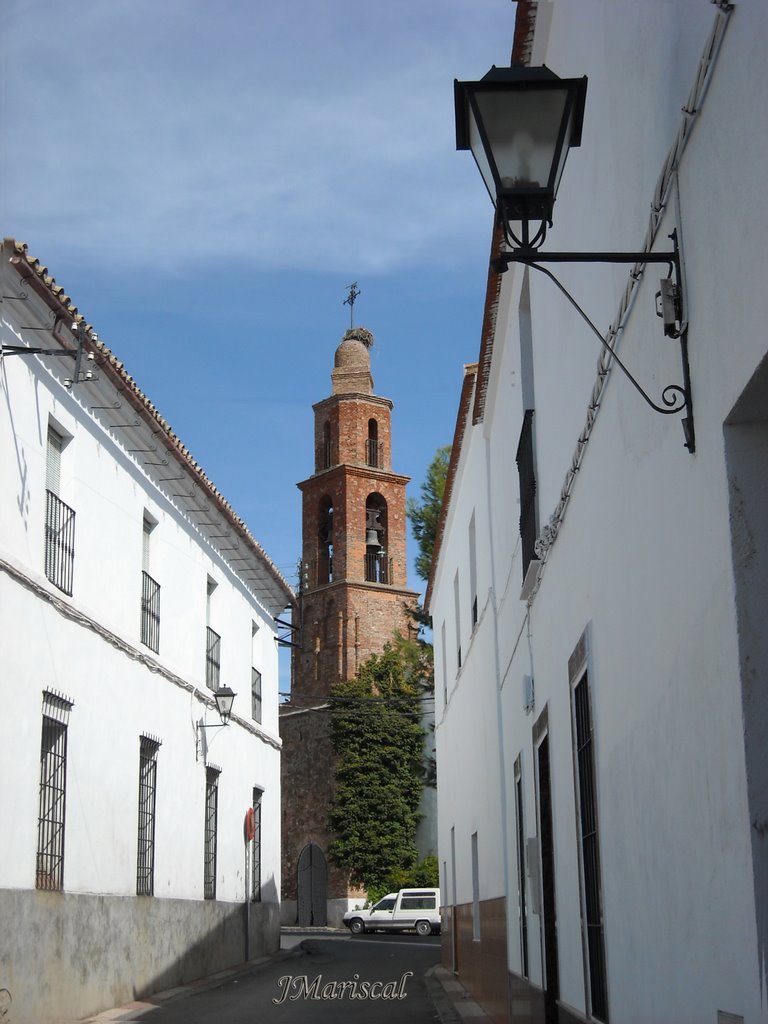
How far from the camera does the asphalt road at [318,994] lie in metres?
12.5

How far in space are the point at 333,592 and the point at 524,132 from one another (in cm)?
4163

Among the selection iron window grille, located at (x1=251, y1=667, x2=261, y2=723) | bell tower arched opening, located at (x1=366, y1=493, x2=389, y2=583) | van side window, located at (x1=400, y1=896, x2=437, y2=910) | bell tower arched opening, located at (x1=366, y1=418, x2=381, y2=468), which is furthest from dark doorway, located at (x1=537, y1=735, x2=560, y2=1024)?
bell tower arched opening, located at (x1=366, y1=418, x2=381, y2=468)

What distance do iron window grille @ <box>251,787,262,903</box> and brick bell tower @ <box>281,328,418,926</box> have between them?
19.7 meters

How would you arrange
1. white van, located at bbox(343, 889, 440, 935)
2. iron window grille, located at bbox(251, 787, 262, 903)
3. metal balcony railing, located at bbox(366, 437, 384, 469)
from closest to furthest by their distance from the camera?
iron window grille, located at bbox(251, 787, 262, 903)
white van, located at bbox(343, 889, 440, 935)
metal balcony railing, located at bbox(366, 437, 384, 469)

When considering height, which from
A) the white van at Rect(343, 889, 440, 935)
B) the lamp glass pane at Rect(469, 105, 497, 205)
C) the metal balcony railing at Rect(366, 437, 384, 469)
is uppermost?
the metal balcony railing at Rect(366, 437, 384, 469)

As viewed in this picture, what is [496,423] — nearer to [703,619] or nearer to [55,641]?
[55,641]

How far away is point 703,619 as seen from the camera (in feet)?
11.4

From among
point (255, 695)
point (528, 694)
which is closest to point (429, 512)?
point (255, 695)

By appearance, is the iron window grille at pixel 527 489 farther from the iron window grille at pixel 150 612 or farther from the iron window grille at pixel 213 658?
the iron window grille at pixel 213 658

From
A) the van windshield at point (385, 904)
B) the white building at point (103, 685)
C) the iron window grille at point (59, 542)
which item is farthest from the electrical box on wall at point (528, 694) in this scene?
the van windshield at point (385, 904)

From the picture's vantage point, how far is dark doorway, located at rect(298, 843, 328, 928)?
4106 centimetres

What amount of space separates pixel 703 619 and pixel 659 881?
120cm

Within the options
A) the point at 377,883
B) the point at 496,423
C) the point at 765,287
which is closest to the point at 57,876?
the point at 496,423

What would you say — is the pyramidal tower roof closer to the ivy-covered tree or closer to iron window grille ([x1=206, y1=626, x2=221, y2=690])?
the ivy-covered tree
